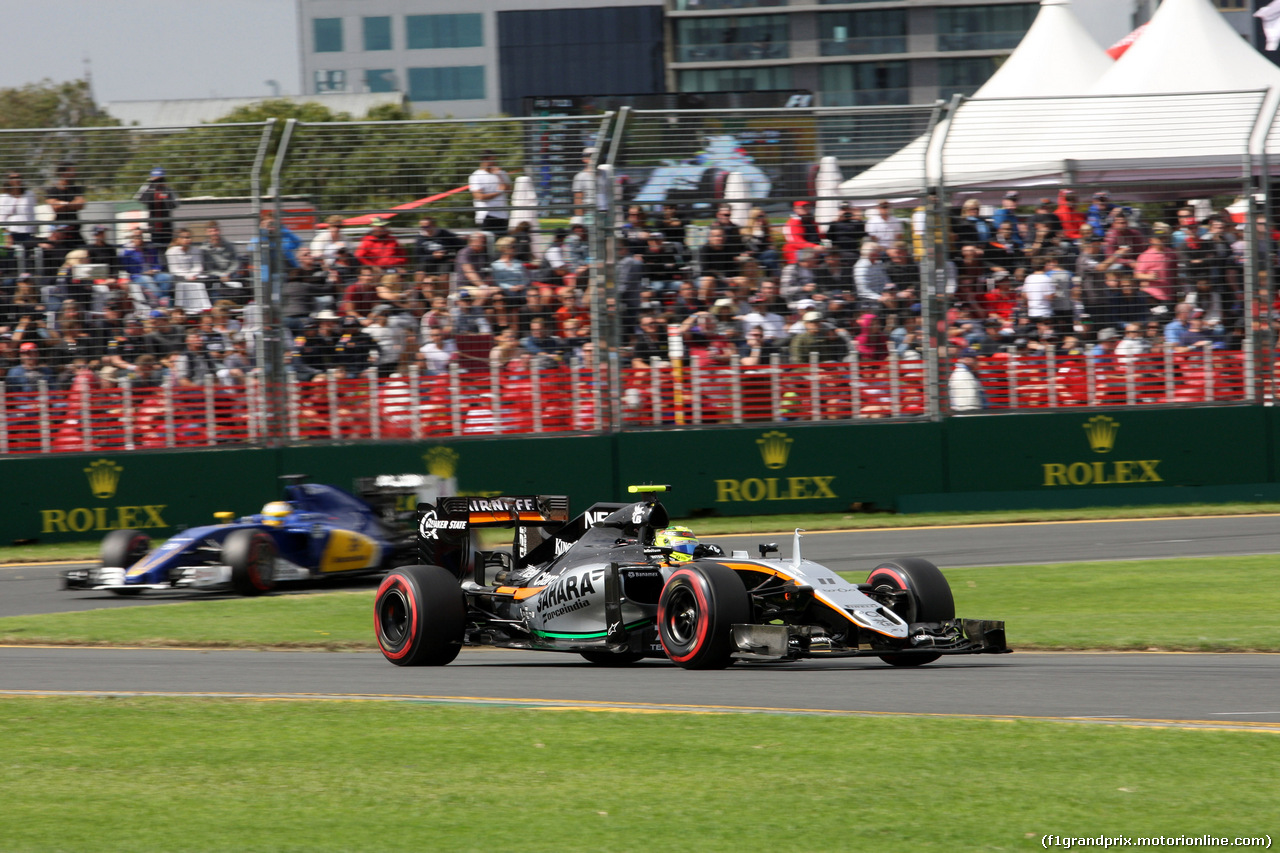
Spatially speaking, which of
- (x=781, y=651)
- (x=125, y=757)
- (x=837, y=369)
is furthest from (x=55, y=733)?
(x=837, y=369)

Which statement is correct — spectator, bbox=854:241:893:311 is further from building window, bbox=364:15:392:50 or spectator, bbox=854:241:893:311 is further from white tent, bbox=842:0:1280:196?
building window, bbox=364:15:392:50

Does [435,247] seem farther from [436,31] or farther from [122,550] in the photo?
[436,31]

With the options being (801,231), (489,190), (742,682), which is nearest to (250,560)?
(489,190)

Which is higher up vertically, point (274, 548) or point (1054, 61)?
point (1054, 61)

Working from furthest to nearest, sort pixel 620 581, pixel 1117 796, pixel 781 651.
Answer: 1. pixel 620 581
2. pixel 781 651
3. pixel 1117 796

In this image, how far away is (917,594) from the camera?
28.5 feet

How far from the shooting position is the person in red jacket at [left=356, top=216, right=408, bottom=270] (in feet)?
58.3

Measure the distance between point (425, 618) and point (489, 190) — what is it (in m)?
9.26

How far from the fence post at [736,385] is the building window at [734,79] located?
2278 inches

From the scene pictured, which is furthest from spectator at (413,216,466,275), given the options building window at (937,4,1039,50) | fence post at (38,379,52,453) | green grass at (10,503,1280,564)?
building window at (937,4,1039,50)

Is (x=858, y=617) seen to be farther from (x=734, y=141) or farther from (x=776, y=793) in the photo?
(x=734, y=141)

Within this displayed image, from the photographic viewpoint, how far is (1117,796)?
516 cm

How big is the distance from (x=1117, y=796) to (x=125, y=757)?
3890 millimetres

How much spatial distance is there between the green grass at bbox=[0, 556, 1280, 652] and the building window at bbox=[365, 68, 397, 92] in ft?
233
